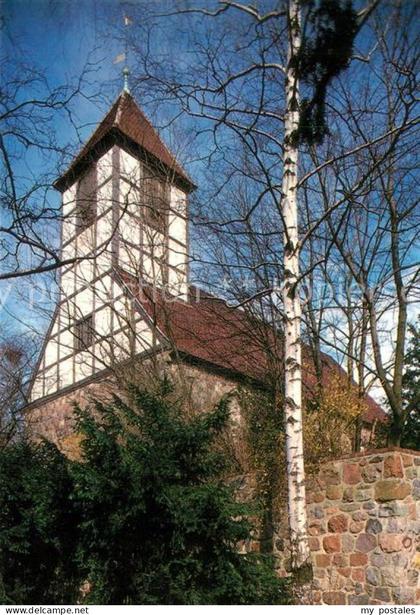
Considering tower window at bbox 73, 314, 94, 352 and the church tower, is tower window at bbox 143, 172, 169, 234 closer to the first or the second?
the church tower

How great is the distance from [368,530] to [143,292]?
6115 millimetres

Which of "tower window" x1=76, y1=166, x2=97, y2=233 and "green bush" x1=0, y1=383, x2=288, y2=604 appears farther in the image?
"tower window" x1=76, y1=166, x2=97, y2=233

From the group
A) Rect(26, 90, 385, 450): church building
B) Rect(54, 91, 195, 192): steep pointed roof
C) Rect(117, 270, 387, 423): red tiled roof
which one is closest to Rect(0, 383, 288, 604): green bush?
Rect(26, 90, 385, 450): church building

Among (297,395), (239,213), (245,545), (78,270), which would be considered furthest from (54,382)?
(297,395)

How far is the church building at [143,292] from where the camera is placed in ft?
30.9

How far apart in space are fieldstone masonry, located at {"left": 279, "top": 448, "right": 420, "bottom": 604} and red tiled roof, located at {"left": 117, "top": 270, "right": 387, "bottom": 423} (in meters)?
3.14

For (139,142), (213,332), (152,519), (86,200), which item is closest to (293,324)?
(152,519)

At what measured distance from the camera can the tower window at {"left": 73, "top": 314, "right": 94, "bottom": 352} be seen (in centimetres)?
1244

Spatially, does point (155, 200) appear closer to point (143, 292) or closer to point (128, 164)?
point (128, 164)

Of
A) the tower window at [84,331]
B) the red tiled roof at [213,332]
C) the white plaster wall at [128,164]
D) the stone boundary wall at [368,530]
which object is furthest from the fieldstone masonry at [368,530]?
the tower window at [84,331]

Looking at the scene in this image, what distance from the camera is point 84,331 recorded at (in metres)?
13.3

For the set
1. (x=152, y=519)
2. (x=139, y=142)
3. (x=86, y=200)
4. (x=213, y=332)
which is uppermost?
(x=139, y=142)

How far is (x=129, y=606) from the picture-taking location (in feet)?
14.5

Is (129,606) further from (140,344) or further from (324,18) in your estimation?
(140,344)
